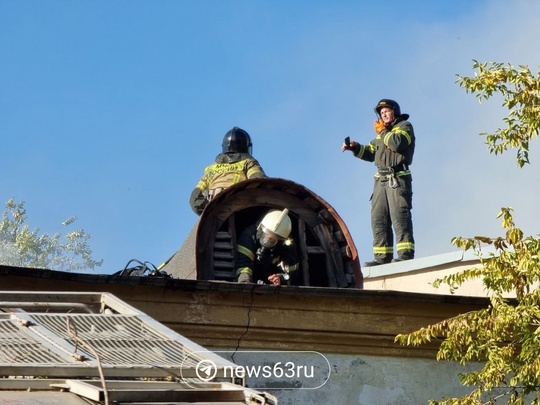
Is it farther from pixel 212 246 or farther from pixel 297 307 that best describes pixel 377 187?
pixel 297 307

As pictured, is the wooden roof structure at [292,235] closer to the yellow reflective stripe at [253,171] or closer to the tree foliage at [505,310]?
the yellow reflective stripe at [253,171]

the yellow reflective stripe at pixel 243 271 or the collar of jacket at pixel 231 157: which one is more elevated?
the collar of jacket at pixel 231 157

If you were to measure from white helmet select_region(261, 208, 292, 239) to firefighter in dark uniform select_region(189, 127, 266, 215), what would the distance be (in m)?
1.68

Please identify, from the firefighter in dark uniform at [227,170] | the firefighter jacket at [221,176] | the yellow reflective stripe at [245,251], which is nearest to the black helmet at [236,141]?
the firefighter in dark uniform at [227,170]

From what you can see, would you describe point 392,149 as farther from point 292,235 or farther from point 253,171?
point 292,235

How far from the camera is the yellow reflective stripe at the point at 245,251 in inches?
454

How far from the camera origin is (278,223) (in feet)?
37.2

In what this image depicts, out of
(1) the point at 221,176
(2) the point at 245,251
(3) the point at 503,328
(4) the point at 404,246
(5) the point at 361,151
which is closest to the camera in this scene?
(3) the point at 503,328

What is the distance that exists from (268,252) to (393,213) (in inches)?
134

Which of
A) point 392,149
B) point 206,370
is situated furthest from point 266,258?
point 206,370

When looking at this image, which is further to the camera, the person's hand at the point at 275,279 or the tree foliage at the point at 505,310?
the person's hand at the point at 275,279

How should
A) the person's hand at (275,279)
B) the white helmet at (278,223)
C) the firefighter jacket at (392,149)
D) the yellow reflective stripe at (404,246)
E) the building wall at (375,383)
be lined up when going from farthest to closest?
the yellow reflective stripe at (404,246), the firefighter jacket at (392,149), the white helmet at (278,223), the person's hand at (275,279), the building wall at (375,383)

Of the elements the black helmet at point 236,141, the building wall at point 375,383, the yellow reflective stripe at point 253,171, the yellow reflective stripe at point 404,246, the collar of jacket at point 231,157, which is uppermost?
the black helmet at point 236,141

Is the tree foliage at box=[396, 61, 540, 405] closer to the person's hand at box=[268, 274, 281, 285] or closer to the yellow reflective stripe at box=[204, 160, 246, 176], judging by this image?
the person's hand at box=[268, 274, 281, 285]
